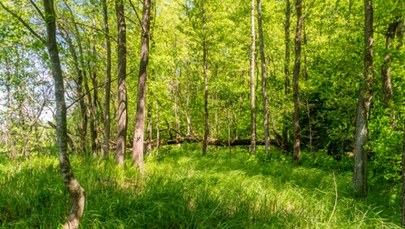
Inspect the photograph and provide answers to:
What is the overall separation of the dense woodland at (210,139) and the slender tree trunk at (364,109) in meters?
0.03

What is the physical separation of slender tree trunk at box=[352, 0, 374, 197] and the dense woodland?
→ 26 millimetres

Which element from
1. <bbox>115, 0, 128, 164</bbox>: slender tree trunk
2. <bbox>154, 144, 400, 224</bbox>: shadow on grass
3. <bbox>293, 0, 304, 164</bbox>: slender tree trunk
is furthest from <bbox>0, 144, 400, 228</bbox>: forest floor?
<bbox>293, 0, 304, 164</bbox>: slender tree trunk

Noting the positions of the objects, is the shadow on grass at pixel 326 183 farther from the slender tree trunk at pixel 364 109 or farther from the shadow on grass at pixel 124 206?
the shadow on grass at pixel 124 206

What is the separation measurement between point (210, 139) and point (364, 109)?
1448 cm

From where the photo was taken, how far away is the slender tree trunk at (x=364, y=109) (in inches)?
301

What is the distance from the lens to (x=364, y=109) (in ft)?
26.0

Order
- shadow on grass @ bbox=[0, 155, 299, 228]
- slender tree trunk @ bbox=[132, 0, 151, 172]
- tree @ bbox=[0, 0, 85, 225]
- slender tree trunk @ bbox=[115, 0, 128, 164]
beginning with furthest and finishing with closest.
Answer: slender tree trunk @ bbox=[115, 0, 128, 164] < slender tree trunk @ bbox=[132, 0, 151, 172] < shadow on grass @ bbox=[0, 155, 299, 228] < tree @ bbox=[0, 0, 85, 225]

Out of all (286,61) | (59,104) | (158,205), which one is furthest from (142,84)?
(286,61)

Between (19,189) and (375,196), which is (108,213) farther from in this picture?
(375,196)

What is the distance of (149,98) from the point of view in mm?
15711

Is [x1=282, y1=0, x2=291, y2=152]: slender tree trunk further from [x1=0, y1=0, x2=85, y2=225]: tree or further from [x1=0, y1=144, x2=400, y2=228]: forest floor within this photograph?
[x1=0, y1=0, x2=85, y2=225]: tree

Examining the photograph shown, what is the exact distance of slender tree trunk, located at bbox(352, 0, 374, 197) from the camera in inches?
301

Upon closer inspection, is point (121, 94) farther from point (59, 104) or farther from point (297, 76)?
point (297, 76)

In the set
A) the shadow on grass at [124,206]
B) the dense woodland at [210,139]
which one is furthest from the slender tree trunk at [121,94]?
the shadow on grass at [124,206]
